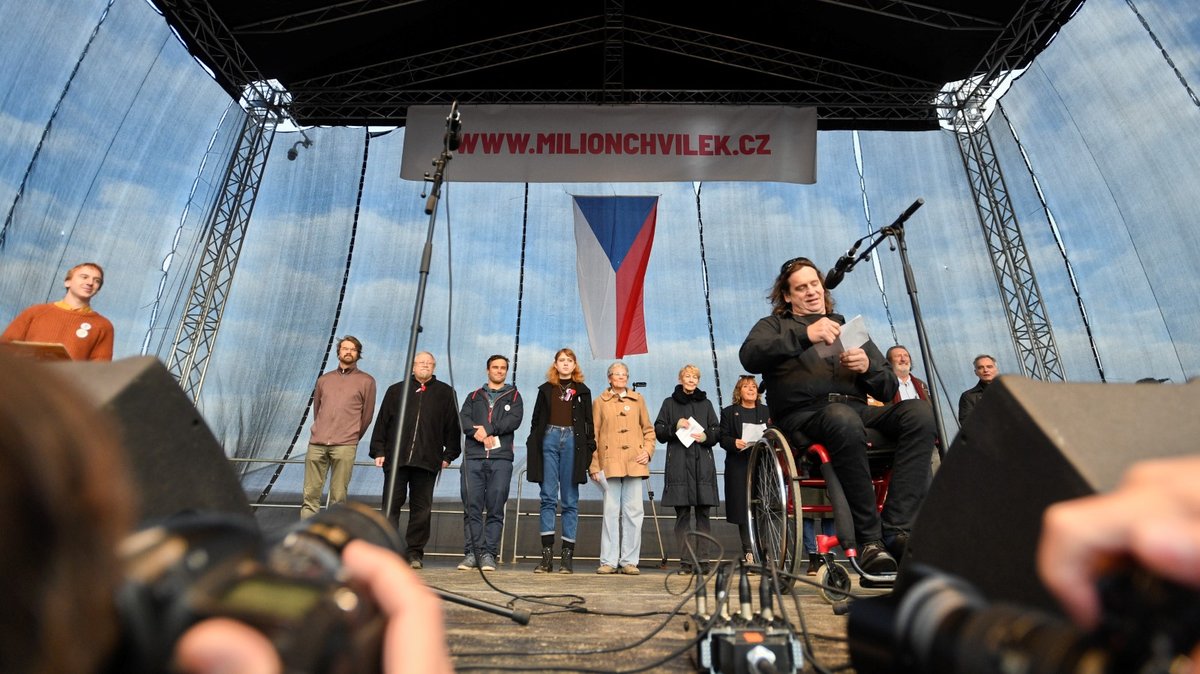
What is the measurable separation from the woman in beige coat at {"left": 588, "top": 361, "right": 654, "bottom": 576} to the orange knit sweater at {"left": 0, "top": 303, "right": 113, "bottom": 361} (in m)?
2.60

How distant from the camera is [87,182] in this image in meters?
4.86

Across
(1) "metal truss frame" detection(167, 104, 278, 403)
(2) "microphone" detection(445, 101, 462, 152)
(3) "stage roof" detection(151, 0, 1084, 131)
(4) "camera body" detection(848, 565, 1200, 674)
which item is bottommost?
(4) "camera body" detection(848, 565, 1200, 674)

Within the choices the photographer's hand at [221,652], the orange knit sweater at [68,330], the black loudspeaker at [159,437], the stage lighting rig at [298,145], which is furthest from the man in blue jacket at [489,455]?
the photographer's hand at [221,652]

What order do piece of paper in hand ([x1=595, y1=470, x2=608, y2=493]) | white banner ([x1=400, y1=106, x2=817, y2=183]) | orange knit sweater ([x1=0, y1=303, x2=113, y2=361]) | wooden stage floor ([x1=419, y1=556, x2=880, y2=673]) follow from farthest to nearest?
white banner ([x1=400, y1=106, x2=817, y2=183]), piece of paper in hand ([x1=595, y1=470, x2=608, y2=493]), orange knit sweater ([x1=0, y1=303, x2=113, y2=361]), wooden stage floor ([x1=419, y1=556, x2=880, y2=673])

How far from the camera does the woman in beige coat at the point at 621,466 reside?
13.5 ft

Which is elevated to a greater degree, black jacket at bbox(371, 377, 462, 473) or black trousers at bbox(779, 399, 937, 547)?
black jacket at bbox(371, 377, 462, 473)

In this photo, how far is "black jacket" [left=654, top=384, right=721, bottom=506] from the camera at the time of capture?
444 cm

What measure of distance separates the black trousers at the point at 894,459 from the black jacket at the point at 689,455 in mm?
2289

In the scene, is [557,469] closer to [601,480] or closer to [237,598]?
[601,480]

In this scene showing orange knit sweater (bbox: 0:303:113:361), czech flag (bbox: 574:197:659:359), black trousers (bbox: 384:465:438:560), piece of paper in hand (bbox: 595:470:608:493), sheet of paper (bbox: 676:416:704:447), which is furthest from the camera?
czech flag (bbox: 574:197:659:359)

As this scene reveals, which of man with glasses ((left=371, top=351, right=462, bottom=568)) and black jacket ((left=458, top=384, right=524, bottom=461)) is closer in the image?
man with glasses ((left=371, top=351, right=462, bottom=568))

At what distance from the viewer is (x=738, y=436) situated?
4531mm

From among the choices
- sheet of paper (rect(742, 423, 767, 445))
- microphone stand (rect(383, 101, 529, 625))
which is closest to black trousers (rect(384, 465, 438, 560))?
sheet of paper (rect(742, 423, 767, 445))

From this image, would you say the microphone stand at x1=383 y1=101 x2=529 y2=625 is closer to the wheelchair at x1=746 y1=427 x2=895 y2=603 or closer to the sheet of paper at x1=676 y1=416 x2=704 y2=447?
the wheelchair at x1=746 y1=427 x2=895 y2=603
